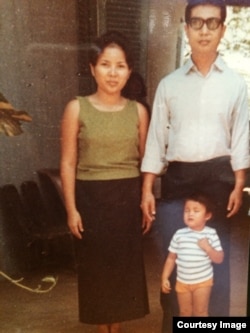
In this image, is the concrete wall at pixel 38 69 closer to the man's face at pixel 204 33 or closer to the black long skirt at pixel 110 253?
the black long skirt at pixel 110 253

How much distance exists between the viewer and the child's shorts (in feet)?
7.61

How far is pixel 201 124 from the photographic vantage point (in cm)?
219

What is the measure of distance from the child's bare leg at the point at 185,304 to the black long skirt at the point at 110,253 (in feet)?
0.55

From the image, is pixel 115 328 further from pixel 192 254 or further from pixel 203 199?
pixel 203 199

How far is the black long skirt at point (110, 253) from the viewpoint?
88.5 inches

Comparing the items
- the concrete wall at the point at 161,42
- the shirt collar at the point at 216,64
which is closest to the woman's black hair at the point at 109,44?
the concrete wall at the point at 161,42

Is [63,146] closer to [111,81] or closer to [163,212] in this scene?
[111,81]

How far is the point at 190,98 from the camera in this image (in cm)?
218

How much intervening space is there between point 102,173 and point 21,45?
681 millimetres

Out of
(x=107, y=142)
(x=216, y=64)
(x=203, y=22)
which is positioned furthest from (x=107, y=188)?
(x=203, y=22)

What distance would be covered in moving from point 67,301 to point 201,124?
1.07 metres

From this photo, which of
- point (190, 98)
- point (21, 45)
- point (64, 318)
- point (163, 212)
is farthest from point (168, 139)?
point (64, 318)

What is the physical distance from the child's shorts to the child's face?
0.90 feet

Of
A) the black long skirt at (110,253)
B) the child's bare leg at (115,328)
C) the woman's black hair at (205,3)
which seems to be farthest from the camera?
the child's bare leg at (115,328)
